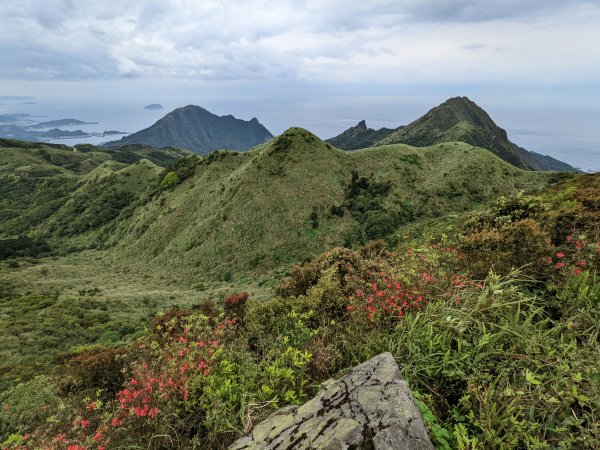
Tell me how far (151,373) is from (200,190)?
59695 mm

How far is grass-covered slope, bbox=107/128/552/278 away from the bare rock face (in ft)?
121

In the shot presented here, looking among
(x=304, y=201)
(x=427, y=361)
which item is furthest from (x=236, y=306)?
(x=304, y=201)

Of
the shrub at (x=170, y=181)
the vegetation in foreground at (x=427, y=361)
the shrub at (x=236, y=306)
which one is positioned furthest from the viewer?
the shrub at (x=170, y=181)

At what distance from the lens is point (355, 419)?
12.6ft

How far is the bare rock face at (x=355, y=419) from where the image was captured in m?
3.51

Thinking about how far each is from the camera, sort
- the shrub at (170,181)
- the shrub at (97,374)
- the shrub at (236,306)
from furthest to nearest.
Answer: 1. the shrub at (170,181)
2. the shrub at (236,306)
3. the shrub at (97,374)

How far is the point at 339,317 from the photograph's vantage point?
777 cm

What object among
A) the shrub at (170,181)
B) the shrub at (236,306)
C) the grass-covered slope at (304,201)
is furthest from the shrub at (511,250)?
the shrub at (170,181)

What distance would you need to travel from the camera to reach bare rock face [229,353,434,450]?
11.5ft

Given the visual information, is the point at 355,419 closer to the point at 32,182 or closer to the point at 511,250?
the point at 511,250

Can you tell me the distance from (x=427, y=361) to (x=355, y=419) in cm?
172

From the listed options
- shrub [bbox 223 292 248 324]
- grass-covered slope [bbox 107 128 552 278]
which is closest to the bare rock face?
shrub [bbox 223 292 248 324]

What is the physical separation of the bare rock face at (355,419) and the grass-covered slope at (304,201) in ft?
121

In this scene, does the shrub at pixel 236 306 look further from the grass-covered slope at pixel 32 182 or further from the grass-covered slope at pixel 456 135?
the grass-covered slope at pixel 456 135
